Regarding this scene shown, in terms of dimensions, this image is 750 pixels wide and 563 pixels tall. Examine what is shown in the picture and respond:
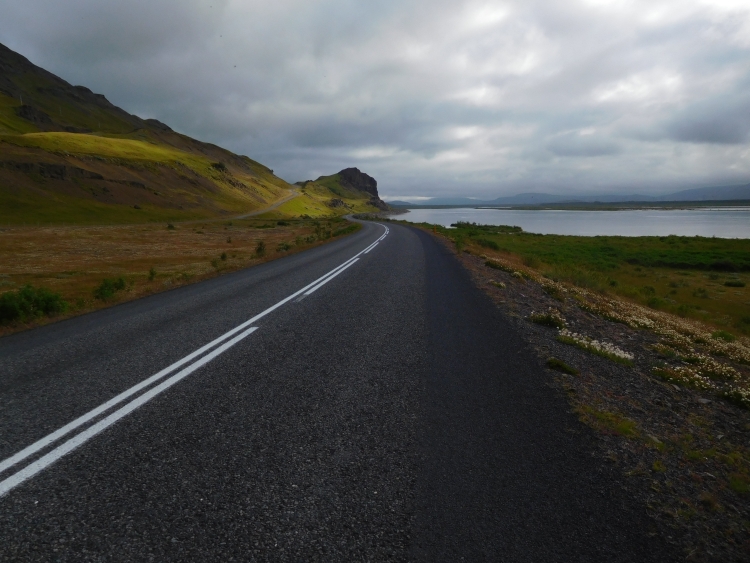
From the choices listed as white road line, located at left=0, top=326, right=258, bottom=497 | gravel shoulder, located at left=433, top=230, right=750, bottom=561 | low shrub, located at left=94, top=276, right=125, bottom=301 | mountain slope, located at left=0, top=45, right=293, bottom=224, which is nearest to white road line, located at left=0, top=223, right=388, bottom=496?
white road line, located at left=0, top=326, right=258, bottom=497

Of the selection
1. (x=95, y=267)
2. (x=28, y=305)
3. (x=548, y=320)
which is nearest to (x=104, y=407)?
(x=28, y=305)

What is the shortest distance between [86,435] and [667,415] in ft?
21.0

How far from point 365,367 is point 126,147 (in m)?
155

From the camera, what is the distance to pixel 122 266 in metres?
26.3

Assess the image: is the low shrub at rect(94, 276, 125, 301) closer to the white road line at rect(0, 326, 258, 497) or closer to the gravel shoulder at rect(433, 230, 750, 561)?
the white road line at rect(0, 326, 258, 497)

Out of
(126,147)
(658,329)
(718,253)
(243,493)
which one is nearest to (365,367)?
(243,493)

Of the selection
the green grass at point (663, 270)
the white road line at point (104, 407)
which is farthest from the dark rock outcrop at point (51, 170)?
the white road line at point (104, 407)

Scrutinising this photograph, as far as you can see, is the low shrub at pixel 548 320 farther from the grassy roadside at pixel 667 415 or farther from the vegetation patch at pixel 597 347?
the vegetation patch at pixel 597 347

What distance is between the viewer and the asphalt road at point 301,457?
2.73 metres

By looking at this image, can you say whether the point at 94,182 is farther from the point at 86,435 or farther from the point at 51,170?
the point at 86,435

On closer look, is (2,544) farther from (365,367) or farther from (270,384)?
(365,367)

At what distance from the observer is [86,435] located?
3.90 m

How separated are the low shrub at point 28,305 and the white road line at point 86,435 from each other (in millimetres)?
6245

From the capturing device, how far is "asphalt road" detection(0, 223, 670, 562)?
273cm
